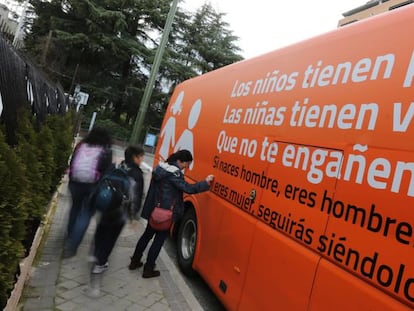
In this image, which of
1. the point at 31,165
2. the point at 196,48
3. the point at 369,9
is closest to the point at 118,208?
the point at 31,165

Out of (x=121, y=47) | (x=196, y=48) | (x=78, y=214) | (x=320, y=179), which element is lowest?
(x=78, y=214)

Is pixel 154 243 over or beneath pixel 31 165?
beneath

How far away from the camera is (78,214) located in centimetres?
606

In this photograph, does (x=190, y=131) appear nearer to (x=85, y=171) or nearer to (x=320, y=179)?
(x=85, y=171)

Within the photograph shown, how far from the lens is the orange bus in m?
2.56

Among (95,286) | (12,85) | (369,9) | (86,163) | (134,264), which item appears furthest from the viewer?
(369,9)

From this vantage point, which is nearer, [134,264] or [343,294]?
[343,294]

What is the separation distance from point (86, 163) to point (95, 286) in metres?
1.89

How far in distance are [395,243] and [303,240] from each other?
89 cm

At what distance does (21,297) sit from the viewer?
4.07 m

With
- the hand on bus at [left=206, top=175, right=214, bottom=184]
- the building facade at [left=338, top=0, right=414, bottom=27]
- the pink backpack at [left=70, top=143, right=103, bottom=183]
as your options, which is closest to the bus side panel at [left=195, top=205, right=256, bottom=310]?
the hand on bus at [left=206, top=175, right=214, bottom=184]

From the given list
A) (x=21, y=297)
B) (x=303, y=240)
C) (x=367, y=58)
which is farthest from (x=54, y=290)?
(x=367, y=58)

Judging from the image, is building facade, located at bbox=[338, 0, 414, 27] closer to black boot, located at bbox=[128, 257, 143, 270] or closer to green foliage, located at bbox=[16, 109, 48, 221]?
black boot, located at bbox=[128, 257, 143, 270]

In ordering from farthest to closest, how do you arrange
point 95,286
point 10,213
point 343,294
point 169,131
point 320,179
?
point 169,131 < point 95,286 < point 320,179 < point 10,213 < point 343,294
